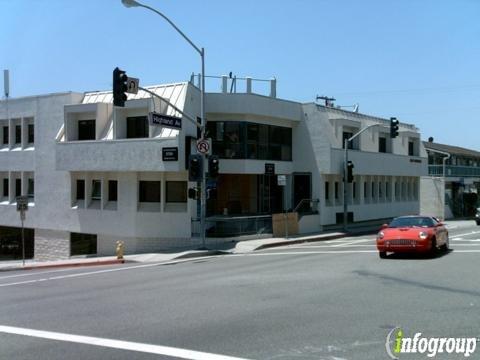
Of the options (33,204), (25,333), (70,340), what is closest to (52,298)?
(25,333)

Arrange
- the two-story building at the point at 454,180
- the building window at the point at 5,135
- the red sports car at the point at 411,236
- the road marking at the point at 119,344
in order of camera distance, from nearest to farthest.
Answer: the road marking at the point at 119,344, the red sports car at the point at 411,236, the building window at the point at 5,135, the two-story building at the point at 454,180

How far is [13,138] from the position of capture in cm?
3725

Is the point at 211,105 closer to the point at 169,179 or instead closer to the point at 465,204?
the point at 169,179

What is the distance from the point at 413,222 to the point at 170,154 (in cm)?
1264

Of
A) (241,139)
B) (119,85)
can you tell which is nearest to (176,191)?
(241,139)

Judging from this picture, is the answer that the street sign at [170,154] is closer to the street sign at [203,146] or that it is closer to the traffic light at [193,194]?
the street sign at [203,146]

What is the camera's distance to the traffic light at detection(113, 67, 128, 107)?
1928cm

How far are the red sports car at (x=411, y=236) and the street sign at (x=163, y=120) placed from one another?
31.8ft

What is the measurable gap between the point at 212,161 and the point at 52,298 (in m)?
12.3

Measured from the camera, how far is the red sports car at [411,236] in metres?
17.8

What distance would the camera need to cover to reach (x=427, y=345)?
7.39m

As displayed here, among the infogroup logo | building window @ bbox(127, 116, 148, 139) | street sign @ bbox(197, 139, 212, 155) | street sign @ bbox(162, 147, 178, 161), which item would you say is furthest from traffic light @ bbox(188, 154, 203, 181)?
the infogroup logo

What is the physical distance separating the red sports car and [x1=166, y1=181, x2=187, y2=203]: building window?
501 inches

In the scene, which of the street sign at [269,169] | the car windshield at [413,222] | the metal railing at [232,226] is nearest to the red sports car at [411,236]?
the car windshield at [413,222]
